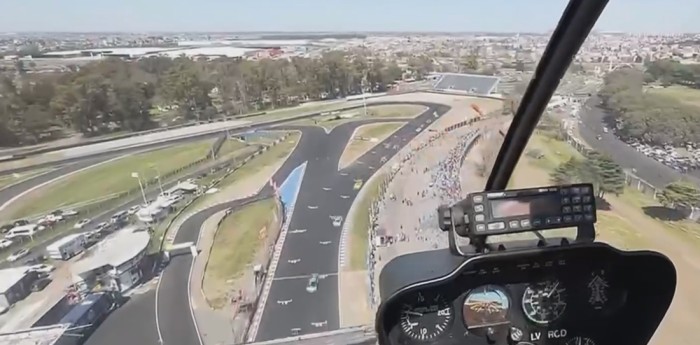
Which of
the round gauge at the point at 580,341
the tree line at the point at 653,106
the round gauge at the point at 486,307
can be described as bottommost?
the round gauge at the point at 580,341

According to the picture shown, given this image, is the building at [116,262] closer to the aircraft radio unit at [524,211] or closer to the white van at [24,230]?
the white van at [24,230]

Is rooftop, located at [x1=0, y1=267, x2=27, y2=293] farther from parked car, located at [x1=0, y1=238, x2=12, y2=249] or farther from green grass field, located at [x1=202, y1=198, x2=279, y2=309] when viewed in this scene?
green grass field, located at [x1=202, y1=198, x2=279, y2=309]

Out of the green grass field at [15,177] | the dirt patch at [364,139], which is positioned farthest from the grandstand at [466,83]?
the green grass field at [15,177]

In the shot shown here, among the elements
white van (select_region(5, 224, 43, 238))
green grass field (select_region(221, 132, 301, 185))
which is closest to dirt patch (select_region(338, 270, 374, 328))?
green grass field (select_region(221, 132, 301, 185))

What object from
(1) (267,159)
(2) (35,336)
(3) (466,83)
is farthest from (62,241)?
(3) (466,83)

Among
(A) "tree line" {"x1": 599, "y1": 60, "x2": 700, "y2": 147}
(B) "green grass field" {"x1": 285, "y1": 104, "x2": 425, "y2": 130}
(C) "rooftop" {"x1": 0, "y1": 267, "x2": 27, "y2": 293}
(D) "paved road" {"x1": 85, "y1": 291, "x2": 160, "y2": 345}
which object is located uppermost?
(A) "tree line" {"x1": 599, "y1": 60, "x2": 700, "y2": 147}

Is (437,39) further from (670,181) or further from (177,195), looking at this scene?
(177,195)
